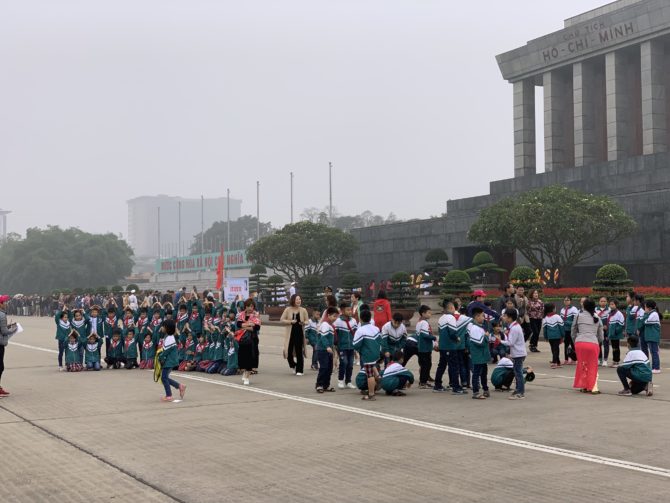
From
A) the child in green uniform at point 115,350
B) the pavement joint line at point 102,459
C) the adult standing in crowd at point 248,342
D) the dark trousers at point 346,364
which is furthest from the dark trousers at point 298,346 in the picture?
the pavement joint line at point 102,459

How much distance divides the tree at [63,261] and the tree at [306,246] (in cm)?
4690

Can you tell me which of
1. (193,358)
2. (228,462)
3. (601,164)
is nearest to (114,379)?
(193,358)

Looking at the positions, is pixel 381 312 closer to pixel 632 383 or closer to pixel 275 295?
pixel 632 383

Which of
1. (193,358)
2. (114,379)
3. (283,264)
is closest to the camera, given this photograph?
(114,379)

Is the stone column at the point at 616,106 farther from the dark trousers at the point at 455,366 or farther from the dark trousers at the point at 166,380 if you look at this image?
the dark trousers at the point at 166,380

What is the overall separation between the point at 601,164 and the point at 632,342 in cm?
3552

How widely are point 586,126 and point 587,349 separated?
42.0 m

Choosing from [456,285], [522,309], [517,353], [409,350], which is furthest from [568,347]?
[456,285]

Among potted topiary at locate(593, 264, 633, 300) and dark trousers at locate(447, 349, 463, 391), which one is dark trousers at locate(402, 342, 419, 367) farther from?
potted topiary at locate(593, 264, 633, 300)

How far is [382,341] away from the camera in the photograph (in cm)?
1514

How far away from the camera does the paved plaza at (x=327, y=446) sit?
7.59m

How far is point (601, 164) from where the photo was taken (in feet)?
157

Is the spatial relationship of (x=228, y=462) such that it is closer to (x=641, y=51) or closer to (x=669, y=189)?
(x=669, y=189)

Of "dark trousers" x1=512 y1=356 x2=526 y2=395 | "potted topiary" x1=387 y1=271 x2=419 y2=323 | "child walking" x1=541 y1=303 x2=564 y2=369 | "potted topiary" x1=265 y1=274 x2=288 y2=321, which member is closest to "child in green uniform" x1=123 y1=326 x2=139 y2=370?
"child walking" x1=541 y1=303 x2=564 y2=369
